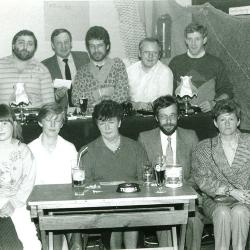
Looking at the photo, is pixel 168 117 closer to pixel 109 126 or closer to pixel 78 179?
pixel 109 126

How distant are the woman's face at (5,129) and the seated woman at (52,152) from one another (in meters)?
0.31

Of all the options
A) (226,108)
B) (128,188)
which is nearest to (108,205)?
(128,188)

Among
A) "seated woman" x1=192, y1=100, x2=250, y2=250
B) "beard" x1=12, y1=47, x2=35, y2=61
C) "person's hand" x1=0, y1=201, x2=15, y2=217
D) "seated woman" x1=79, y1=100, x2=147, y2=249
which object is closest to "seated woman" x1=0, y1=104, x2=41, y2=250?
"person's hand" x1=0, y1=201, x2=15, y2=217

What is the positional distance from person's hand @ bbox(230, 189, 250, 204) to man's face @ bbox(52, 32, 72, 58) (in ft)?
7.73

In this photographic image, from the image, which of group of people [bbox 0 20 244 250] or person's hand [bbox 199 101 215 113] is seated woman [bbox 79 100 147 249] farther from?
person's hand [bbox 199 101 215 113]

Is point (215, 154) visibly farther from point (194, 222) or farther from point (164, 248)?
point (164, 248)

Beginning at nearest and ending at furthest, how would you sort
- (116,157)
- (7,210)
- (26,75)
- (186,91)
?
(7,210), (116,157), (186,91), (26,75)

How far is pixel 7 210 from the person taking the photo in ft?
11.2

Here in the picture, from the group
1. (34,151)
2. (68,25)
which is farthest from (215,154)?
(68,25)

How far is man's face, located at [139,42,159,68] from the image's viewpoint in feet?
15.8

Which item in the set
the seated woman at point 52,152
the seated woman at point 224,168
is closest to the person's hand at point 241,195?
the seated woman at point 224,168

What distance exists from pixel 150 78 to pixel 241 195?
5.44 ft

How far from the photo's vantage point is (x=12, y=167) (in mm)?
3578

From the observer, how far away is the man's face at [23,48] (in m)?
4.79
